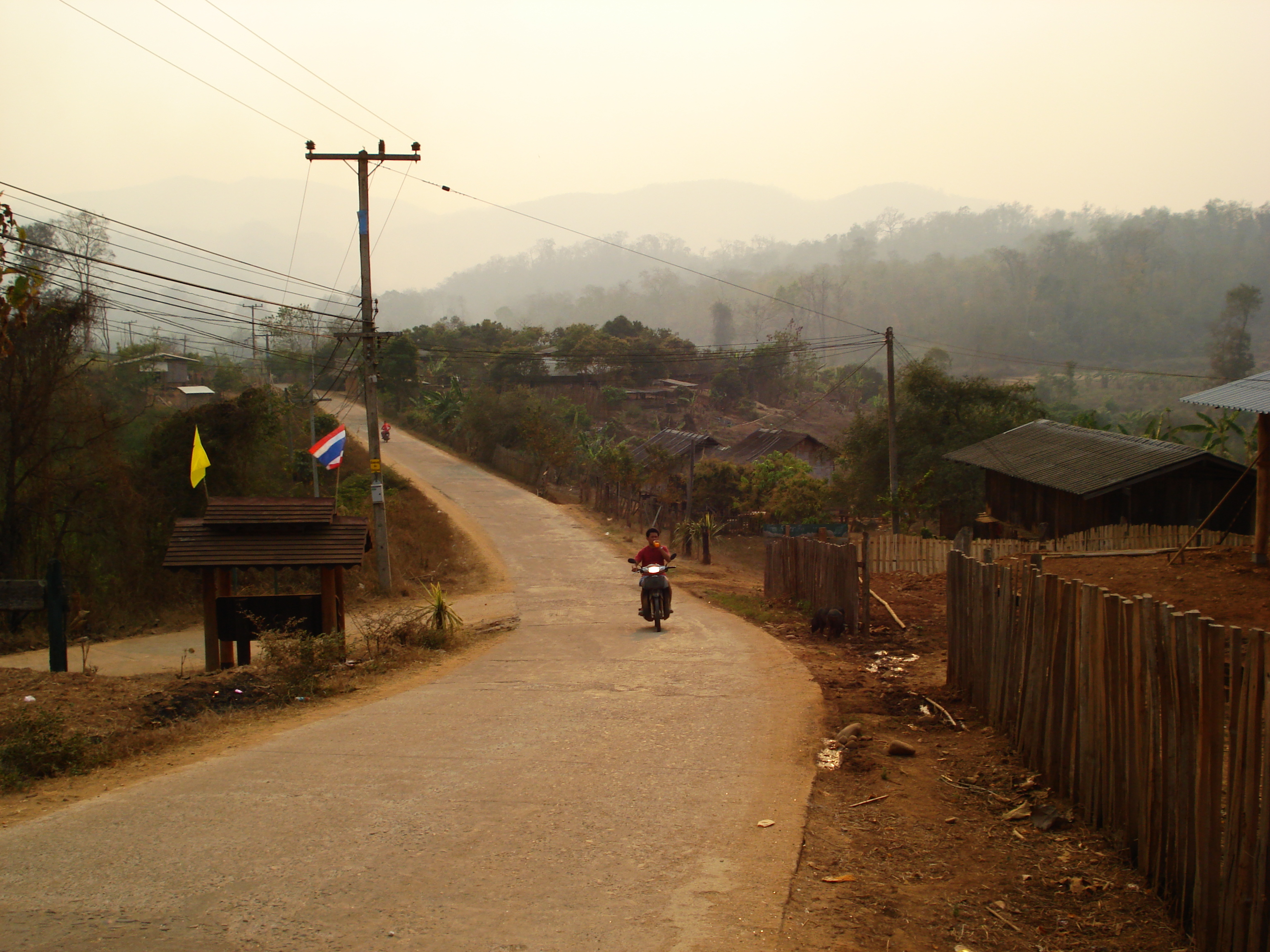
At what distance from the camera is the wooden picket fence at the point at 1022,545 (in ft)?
61.0

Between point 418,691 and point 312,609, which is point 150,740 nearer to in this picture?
point 418,691

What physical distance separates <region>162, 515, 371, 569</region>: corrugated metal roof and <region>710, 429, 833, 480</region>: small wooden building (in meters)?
33.1

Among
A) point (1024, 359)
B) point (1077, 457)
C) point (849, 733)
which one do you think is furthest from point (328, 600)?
point (1024, 359)

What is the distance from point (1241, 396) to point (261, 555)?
13.6 metres

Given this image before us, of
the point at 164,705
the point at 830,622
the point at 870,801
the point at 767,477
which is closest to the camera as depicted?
the point at 870,801

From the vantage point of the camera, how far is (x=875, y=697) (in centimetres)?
947

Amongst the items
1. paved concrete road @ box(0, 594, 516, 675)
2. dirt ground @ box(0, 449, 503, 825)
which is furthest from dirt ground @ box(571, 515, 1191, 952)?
paved concrete road @ box(0, 594, 516, 675)

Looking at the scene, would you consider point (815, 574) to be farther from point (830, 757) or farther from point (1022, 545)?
point (830, 757)

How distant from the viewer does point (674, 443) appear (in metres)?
46.2

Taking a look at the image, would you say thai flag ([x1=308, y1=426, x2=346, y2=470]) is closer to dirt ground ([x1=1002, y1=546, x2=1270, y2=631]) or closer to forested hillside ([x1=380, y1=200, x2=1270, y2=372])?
dirt ground ([x1=1002, y1=546, x2=1270, y2=631])

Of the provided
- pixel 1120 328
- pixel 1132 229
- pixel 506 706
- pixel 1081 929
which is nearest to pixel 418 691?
pixel 506 706

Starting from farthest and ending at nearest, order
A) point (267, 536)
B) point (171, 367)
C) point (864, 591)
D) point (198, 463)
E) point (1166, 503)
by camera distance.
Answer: point (171, 367) < point (1166, 503) < point (198, 463) < point (864, 591) < point (267, 536)

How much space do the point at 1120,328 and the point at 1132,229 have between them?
33149 millimetres

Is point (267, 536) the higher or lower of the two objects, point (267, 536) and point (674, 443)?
the lower
